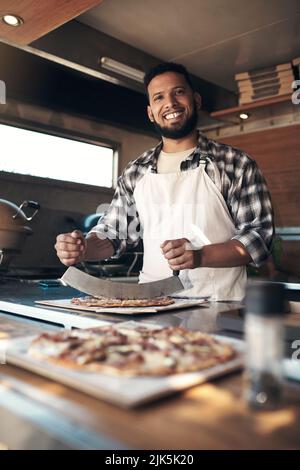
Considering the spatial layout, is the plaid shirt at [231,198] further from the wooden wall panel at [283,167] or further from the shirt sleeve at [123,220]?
the wooden wall panel at [283,167]

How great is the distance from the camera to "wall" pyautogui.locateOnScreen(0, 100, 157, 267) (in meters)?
3.09

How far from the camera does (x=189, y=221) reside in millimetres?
1960

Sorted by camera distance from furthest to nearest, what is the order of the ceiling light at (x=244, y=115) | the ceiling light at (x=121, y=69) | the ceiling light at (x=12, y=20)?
the ceiling light at (x=244, y=115) < the ceiling light at (x=121, y=69) < the ceiling light at (x=12, y=20)

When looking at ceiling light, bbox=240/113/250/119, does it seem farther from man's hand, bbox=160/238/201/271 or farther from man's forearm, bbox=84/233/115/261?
man's hand, bbox=160/238/201/271

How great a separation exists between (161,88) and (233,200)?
25.4 inches

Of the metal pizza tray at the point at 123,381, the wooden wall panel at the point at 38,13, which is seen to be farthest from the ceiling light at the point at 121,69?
the metal pizza tray at the point at 123,381

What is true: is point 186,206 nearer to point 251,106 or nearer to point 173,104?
point 173,104

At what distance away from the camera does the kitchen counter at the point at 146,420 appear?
0.52 metres

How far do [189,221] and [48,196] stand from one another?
1.63 meters

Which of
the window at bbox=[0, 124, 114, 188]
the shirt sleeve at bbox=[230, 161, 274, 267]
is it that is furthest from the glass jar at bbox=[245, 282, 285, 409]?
the window at bbox=[0, 124, 114, 188]

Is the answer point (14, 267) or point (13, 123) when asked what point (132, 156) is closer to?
point (13, 123)

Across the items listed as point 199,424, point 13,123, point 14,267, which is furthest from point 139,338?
point 13,123

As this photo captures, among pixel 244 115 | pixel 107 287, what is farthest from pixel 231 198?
pixel 244 115

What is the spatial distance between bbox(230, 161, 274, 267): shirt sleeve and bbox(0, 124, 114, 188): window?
1.82 metres
